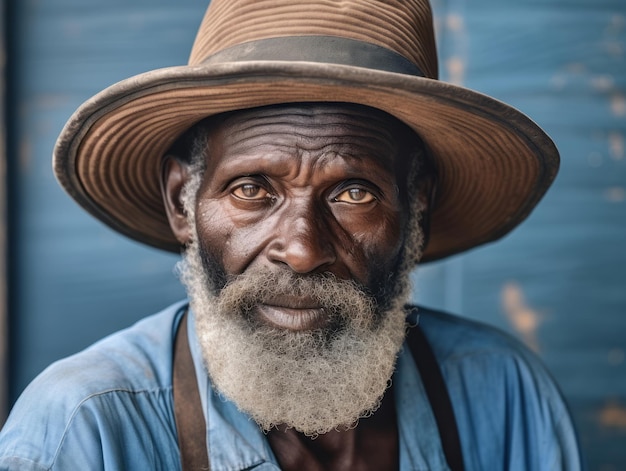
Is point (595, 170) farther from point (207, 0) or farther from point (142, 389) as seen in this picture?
point (142, 389)

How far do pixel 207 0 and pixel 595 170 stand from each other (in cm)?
193

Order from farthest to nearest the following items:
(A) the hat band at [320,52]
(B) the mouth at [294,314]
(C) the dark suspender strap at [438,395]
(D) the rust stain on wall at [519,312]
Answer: (D) the rust stain on wall at [519,312] < (C) the dark suspender strap at [438,395] < (B) the mouth at [294,314] < (A) the hat band at [320,52]

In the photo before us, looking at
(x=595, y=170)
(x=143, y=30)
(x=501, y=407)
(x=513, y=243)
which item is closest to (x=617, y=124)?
(x=595, y=170)

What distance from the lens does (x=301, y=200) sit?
6.72ft

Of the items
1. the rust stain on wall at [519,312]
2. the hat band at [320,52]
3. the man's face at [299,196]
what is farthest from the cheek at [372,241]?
the rust stain on wall at [519,312]

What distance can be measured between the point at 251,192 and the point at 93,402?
0.68 metres

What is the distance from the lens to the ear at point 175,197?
235 centimetres

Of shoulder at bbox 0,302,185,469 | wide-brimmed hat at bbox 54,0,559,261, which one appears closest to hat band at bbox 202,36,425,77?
wide-brimmed hat at bbox 54,0,559,261

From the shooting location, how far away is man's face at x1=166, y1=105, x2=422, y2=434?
2031mm

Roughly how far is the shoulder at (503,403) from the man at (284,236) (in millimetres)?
12

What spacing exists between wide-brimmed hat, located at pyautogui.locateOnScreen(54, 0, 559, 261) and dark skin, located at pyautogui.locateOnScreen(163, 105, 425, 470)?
0.09 m

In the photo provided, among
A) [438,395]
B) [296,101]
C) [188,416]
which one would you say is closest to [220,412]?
[188,416]

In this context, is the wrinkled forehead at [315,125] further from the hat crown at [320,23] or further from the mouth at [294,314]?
the mouth at [294,314]

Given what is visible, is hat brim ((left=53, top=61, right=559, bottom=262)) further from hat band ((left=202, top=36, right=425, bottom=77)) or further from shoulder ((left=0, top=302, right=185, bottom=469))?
shoulder ((left=0, top=302, right=185, bottom=469))
